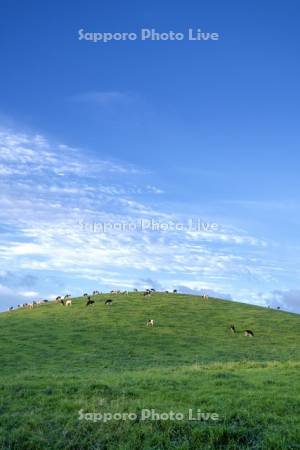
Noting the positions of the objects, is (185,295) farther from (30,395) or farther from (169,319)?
(30,395)

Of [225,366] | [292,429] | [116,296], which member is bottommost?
[292,429]

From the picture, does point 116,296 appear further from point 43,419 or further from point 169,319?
point 43,419

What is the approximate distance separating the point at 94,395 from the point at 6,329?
A: 3892 centimetres

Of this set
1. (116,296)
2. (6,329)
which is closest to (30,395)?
(6,329)

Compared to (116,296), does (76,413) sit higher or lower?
lower

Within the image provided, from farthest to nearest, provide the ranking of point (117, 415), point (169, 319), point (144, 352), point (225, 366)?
1. point (169, 319)
2. point (144, 352)
3. point (225, 366)
4. point (117, 415)

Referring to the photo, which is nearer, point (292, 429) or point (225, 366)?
point (292, 429)

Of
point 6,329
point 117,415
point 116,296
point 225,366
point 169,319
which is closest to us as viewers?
point 117,415

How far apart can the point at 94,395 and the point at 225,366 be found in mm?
10508

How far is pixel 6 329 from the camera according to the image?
184 feet

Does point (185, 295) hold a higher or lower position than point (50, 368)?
higher

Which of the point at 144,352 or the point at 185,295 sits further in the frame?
the point at 185,295

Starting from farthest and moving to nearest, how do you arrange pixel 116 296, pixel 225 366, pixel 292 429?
pixel 116 296
pixel 225 366
pixel 292 429

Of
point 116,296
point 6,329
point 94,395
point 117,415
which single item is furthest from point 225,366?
point 116,296
